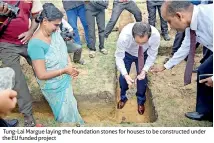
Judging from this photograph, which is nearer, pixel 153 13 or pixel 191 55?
pixel 191 55

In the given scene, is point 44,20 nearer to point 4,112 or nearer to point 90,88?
point 4,112

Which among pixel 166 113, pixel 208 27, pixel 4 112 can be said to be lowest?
pixel 166 113

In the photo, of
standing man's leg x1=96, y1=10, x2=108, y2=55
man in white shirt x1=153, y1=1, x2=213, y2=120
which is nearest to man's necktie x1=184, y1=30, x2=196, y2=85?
man in white shirt x1=153, y1=1, x2=213, y2=120

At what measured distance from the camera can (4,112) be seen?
5.29ft

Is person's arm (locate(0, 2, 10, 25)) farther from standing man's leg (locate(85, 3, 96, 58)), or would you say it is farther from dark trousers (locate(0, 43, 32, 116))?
standing man's leg (locate(85, 3, 96, 58))

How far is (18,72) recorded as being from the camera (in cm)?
246

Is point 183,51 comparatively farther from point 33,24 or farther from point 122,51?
point 33,24

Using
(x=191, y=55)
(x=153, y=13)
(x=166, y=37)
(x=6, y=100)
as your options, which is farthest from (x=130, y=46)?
(x=6, y=100)

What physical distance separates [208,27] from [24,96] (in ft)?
4.31

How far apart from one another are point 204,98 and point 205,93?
47mm

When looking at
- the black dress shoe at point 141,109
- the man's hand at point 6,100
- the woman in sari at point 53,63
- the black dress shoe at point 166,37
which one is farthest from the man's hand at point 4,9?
the black dress shoe at point 166,37

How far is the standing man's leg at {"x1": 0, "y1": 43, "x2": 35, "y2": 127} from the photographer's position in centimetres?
242

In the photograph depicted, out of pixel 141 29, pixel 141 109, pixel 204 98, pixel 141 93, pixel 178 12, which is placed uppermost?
pixel 178 12
